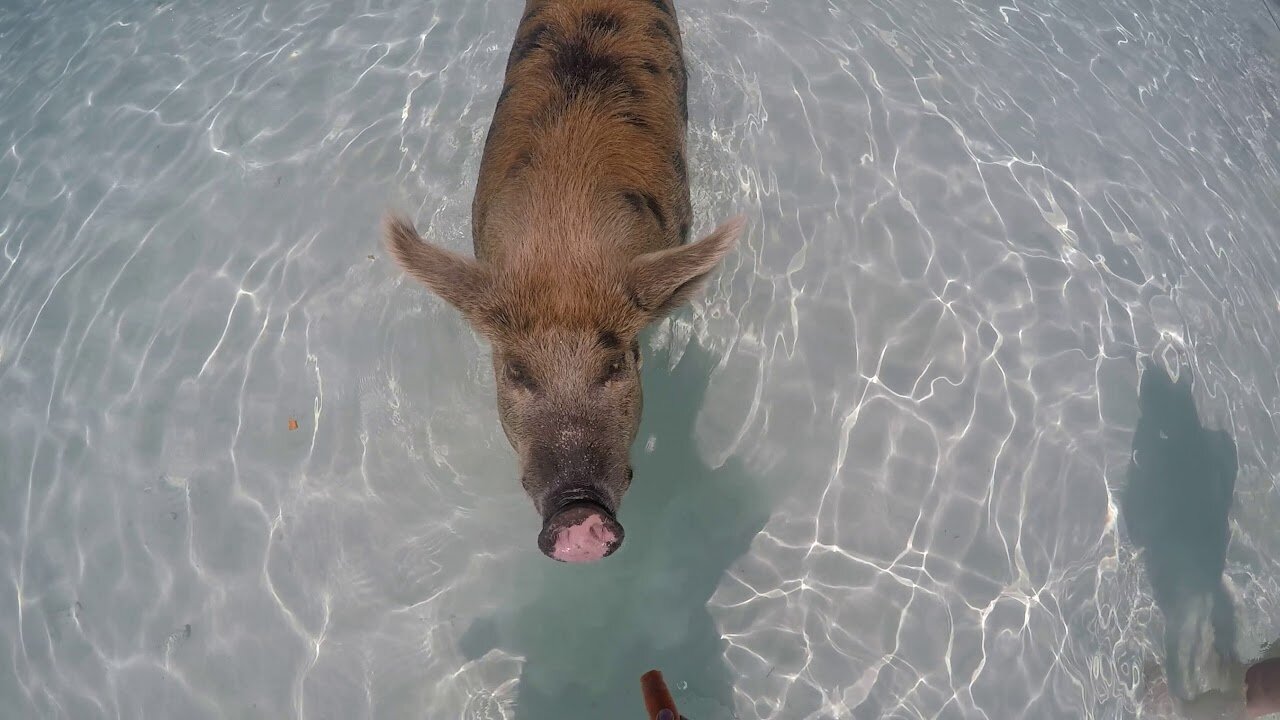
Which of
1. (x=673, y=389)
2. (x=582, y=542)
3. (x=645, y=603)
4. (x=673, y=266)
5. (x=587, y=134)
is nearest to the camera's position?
(x=582, y=542)

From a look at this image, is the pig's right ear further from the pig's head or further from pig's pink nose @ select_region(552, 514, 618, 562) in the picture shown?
pig's pink nose @ select_region(552, 514, 618, 562)

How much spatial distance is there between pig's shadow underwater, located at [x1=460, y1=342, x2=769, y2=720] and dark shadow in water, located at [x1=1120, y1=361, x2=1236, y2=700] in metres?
2.58

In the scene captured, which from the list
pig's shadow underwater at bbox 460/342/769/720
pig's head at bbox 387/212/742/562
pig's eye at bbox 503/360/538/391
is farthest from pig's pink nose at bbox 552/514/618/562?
pig's shadow underwater at bbox 460/342/769/720

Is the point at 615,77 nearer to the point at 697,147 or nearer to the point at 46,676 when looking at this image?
the point at 697,147

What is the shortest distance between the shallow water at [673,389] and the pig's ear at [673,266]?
165 centimetres

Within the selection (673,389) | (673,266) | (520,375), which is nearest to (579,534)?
(520,375)

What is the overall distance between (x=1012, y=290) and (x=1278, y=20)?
627cm

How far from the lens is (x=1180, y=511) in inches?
189

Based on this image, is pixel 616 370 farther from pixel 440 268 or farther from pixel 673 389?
pixel 673 389

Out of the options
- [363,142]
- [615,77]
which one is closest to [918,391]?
[615,77]

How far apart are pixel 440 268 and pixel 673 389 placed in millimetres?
2037

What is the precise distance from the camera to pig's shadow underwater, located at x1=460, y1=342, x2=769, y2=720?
13.1 ft

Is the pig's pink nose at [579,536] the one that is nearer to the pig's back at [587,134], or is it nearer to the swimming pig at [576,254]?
the swimming pig at [576,254]

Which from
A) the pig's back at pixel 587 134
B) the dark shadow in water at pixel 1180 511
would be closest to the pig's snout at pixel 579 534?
the pig's back at pixel 587 134
